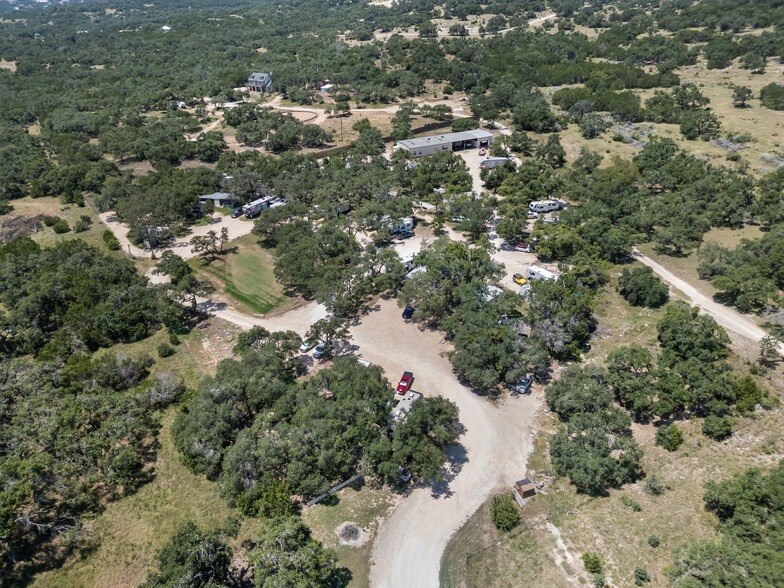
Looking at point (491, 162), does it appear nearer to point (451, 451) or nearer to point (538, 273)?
point (538, 273)

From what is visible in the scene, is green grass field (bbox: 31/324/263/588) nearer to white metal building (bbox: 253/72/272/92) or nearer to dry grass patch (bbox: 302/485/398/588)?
dry grass patch (bbox: 302/485/398/588)

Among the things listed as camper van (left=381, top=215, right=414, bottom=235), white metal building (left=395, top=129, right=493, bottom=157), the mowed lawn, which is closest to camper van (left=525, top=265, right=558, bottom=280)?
camper van (left=381, top=215, right=414, bottom=235)

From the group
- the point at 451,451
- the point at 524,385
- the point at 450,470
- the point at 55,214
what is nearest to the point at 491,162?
the point at 524,385

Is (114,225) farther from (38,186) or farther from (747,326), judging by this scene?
(747,326)

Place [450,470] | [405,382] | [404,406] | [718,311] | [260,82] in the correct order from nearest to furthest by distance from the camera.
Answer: [450,470]
[404,406]
[405,382]
[718,311]
[260,82]

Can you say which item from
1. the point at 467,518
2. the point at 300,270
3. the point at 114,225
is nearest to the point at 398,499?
the point at 467,518
